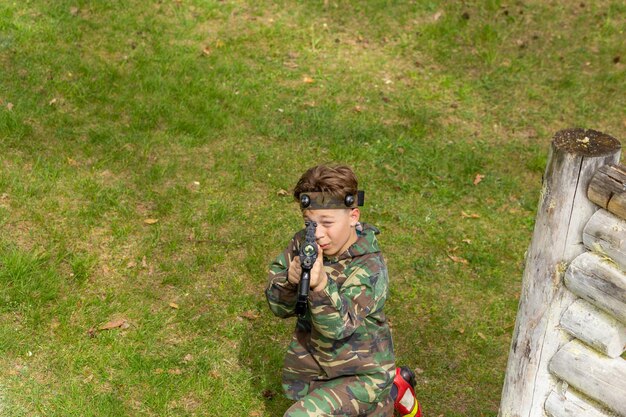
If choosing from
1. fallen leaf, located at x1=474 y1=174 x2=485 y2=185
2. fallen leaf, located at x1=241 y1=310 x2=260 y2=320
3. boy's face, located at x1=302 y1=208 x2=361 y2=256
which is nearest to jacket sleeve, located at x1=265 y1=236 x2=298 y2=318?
boy's face, located at x1=302 y1=208 x2=361 y2=256

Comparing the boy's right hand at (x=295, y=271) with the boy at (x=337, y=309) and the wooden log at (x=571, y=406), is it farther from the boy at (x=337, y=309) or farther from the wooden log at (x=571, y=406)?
the wooden log at (x=571, y=406)

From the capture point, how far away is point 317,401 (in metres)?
5.70

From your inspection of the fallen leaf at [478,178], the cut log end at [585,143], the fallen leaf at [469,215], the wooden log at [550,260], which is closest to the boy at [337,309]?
the wooden log at [550,260]

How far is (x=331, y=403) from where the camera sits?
570 cm

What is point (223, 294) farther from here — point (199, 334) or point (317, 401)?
point (317, 401)

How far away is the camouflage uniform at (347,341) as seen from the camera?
562cm

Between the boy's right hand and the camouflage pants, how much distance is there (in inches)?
30.0

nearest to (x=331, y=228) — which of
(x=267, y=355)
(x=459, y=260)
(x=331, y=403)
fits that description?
(x=331, y=403)

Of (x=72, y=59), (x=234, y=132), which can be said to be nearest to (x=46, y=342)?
(x=234, y=132)

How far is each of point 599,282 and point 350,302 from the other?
1.45 m

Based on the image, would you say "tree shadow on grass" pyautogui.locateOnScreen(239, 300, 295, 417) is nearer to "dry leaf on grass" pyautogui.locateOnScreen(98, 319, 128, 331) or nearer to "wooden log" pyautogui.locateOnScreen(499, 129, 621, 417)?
"dry leaf on grass" pyautogui.locateOnScreen(98, 319, 128, 331)

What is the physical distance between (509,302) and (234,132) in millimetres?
3707

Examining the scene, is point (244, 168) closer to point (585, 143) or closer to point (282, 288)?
point (282, 288)

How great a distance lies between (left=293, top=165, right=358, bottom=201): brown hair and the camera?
5570 mm
